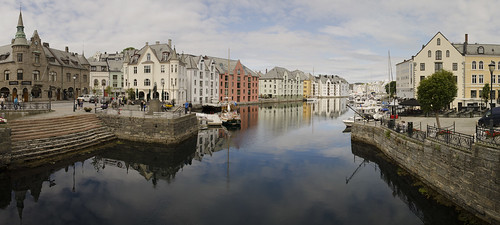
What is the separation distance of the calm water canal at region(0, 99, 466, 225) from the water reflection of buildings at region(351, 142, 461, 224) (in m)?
0.05

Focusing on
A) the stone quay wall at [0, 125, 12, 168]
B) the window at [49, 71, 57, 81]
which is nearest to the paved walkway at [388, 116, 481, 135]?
the stone quay wall at [0, 125, 12, 168]

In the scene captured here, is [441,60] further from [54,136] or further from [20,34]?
[20,34]

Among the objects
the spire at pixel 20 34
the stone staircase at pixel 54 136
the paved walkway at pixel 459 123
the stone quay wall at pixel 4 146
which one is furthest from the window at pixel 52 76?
the paved walkway at pixel 459 123

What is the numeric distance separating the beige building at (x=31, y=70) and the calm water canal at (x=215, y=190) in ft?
102

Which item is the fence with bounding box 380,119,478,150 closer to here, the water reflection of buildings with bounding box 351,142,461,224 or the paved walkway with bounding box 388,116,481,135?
the water reflection of buildings with bounding box 351,142,461,224

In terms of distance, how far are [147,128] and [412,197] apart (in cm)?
2436

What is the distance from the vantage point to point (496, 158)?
1304cm

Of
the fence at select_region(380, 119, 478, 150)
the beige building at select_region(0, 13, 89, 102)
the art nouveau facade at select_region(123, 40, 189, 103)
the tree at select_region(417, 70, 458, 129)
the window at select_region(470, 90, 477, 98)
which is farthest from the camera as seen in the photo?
the art nouveau facade at select_region(123, 40, 189, 103)

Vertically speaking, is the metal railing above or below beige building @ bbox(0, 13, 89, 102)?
below

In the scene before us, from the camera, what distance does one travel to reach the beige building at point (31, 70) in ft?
168

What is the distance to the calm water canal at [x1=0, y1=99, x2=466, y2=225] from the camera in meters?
14.7

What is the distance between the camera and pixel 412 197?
17.1 meters

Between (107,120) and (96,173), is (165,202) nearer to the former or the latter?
(96,173)

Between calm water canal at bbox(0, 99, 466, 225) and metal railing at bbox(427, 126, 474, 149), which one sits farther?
metal railing at bbox(427, 126, 474, 149)
